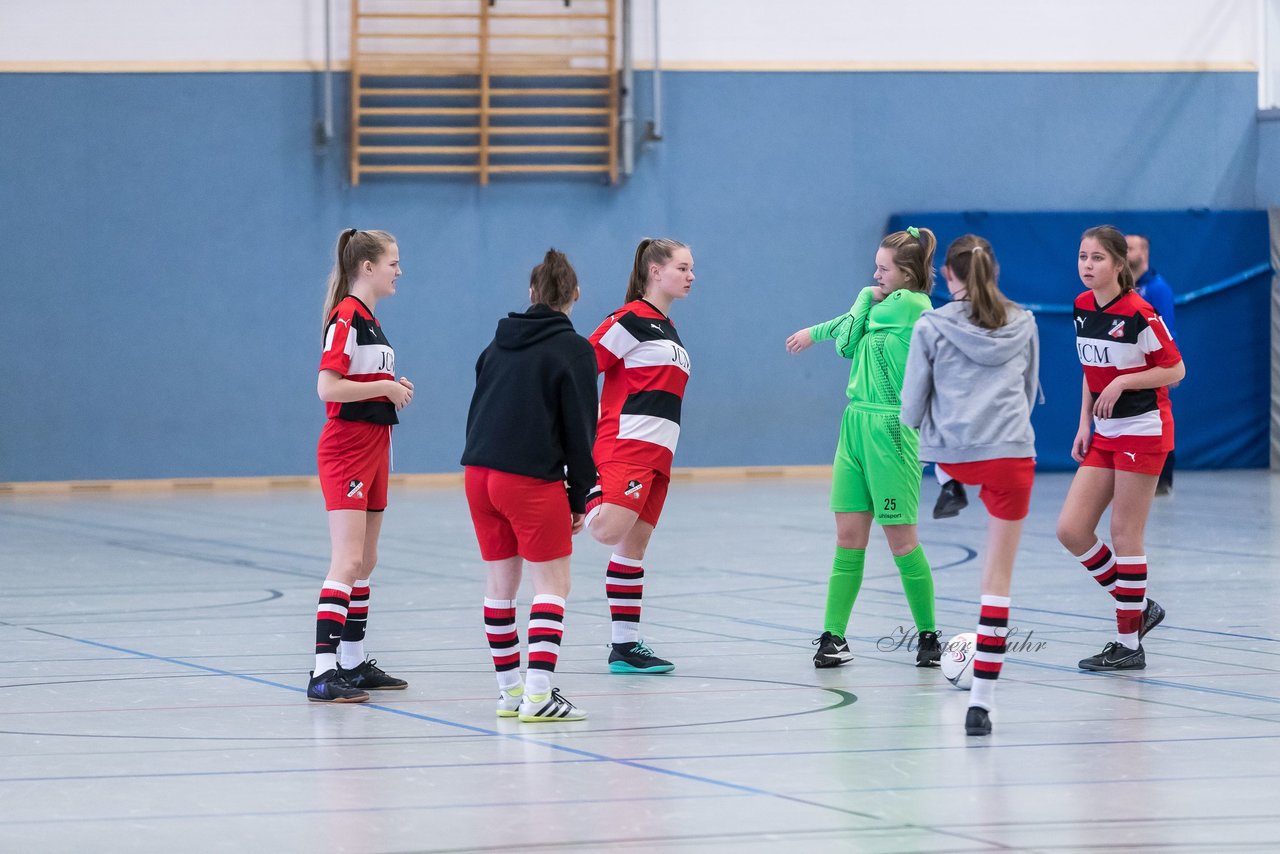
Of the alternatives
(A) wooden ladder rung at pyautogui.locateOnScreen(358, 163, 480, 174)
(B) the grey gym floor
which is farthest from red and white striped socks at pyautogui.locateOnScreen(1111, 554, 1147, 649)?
(A) wooden ladder rung at pyautogui.locateOnScreen(358, 163, 480, 174)

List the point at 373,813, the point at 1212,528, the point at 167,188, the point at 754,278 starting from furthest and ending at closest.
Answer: the point at 754,278
the point at 167,188
the point at 1212,528
the point at 373,813

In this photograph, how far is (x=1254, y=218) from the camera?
17.0 metres

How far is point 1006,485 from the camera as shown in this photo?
4.95 meters

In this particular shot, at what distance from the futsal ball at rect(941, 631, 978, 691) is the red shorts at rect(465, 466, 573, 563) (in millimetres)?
1379

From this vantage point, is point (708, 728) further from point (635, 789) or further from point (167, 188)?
point (167, 188)

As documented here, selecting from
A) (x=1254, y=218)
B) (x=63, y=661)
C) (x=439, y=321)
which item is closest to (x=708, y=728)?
(x=63, y=661)

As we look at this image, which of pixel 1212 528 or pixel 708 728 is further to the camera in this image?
pixel 1212 528

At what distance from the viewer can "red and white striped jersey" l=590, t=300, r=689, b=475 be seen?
19.1ft

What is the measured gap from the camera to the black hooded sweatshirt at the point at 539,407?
498 centimetres

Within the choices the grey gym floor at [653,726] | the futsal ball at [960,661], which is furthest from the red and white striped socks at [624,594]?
the futsal ball at [960,661]

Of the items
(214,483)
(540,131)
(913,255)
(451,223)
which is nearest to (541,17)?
(540,131)

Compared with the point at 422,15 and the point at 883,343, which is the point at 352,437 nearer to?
the point at 883,343

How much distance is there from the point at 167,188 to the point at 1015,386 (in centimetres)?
1194

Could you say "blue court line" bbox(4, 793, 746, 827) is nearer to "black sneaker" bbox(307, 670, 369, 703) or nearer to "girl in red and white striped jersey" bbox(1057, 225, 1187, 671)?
"black sneaker" bbox(307, 670, 369, 703)
